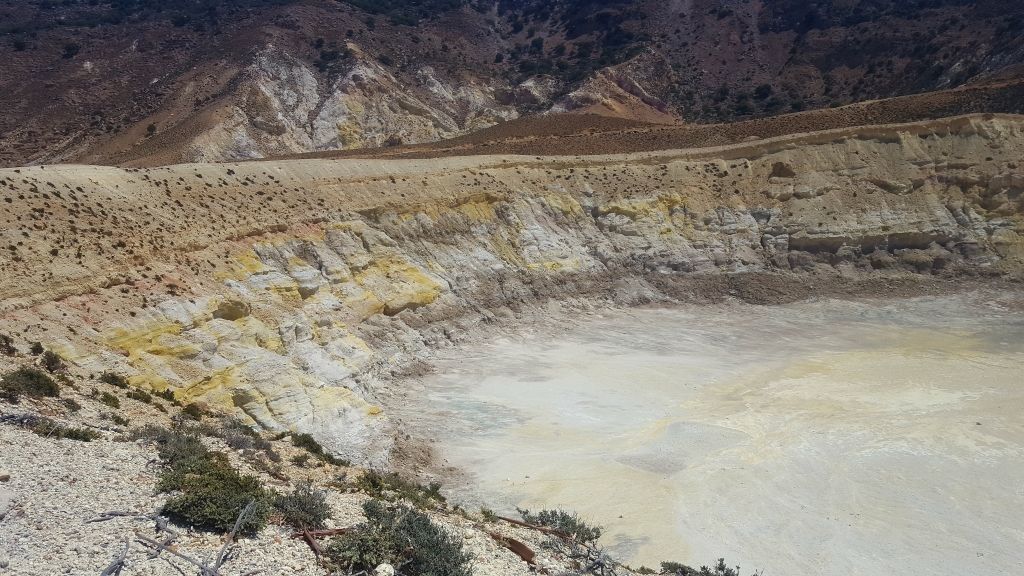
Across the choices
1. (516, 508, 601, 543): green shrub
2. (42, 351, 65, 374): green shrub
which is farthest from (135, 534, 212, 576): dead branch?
(42, 351, 65, 374): green shrub

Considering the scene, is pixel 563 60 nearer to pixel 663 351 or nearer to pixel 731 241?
pixel 731 241

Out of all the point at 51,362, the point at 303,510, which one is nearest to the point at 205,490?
the point at 303,510

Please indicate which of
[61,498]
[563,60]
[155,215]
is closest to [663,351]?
[155,215]

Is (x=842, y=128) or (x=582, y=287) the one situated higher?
(x=842, y=128)

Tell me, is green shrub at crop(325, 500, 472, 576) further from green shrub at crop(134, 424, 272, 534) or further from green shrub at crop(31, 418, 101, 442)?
green shrub at crop(31, 418, 101, 442)

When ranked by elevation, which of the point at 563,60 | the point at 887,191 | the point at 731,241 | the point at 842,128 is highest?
the point at 563,60

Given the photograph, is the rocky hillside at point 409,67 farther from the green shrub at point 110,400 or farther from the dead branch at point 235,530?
the dead branch at point 235,530

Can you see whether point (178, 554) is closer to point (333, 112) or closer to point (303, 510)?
point (303, 510)
